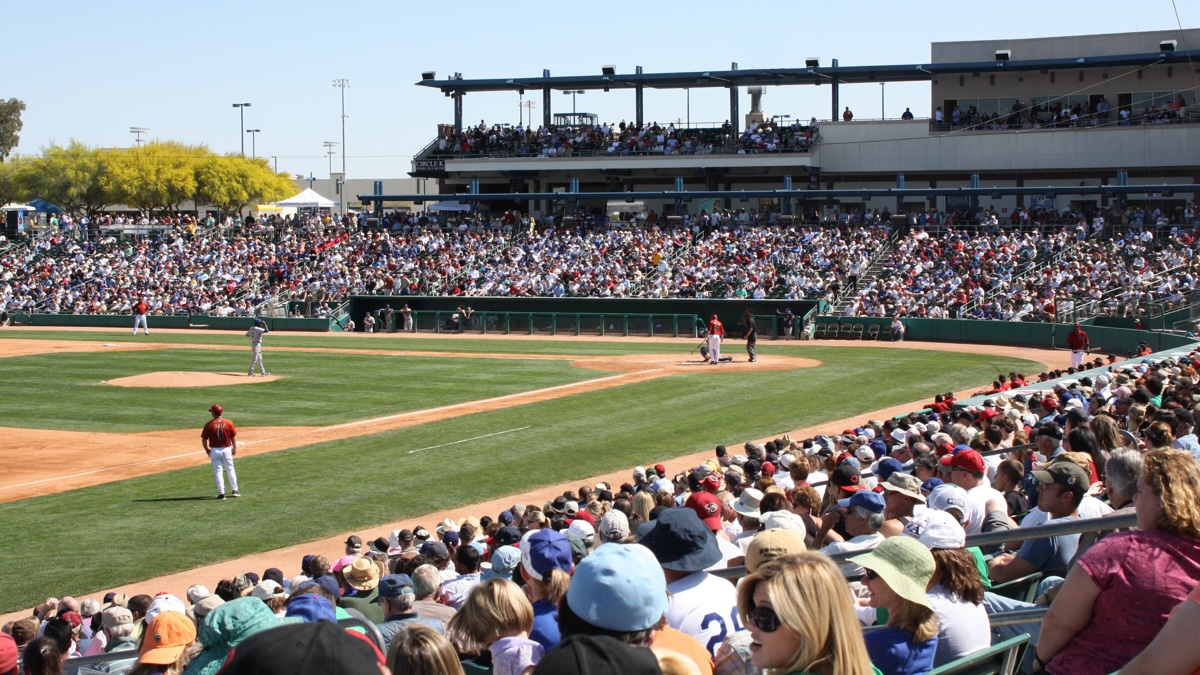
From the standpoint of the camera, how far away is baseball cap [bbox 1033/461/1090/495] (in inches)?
269

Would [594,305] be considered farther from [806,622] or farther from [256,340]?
[806,622]

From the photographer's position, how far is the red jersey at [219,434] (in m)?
17.2

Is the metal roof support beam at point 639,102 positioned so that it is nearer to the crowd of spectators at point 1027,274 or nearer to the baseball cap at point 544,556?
the crowd of spectators at point 1027,274

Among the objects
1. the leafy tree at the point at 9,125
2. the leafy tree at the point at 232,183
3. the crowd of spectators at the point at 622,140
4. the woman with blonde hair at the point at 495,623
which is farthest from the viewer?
the leafy tree at the point at 9,125

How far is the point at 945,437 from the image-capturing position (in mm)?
12219

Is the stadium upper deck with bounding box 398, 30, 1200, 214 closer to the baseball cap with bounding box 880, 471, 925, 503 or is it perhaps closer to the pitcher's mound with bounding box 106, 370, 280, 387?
the pitcher's mound with bounding box 106, 370, 280, 387

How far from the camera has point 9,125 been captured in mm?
114375

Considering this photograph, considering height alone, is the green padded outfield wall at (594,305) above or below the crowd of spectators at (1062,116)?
→ below

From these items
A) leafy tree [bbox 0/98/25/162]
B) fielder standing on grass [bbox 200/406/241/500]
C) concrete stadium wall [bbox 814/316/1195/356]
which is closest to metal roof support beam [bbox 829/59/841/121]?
concrete stadium wall [bbox 814/316/1195/356]

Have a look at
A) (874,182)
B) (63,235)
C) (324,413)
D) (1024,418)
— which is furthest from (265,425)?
(63,235)

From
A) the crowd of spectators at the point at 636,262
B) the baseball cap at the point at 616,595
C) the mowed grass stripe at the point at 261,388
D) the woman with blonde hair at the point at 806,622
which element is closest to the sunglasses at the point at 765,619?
the woman with blonde hair at the point at 806,622

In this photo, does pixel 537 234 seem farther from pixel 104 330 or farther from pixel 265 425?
pixel 265 425

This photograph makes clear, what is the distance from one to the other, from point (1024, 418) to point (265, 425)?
51.7ft

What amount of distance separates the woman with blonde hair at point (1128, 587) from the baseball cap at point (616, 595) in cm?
158
